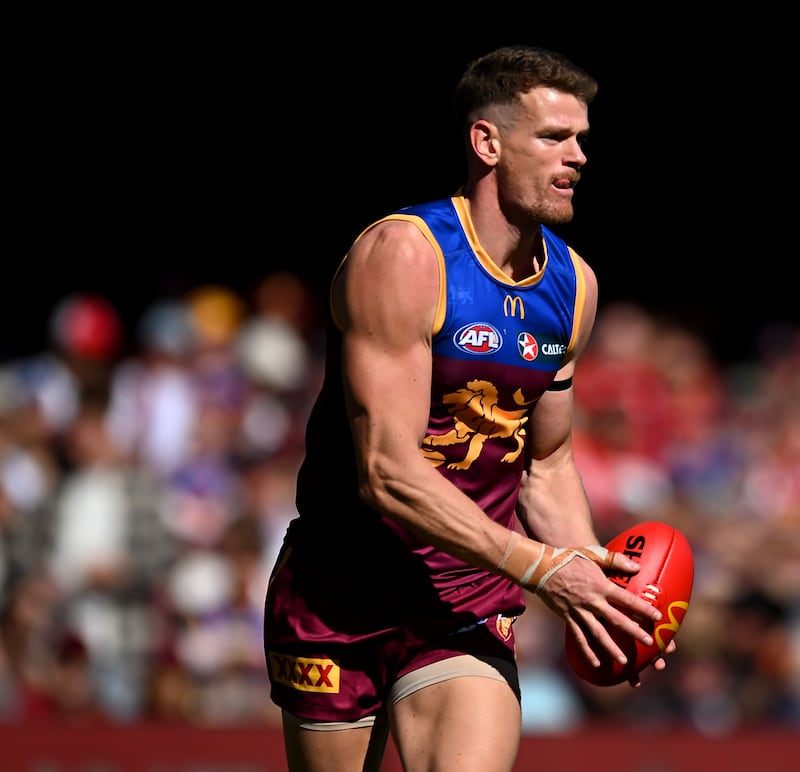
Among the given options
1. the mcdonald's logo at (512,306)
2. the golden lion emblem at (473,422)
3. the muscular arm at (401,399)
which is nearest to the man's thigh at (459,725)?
the muscular arm at (401,399)

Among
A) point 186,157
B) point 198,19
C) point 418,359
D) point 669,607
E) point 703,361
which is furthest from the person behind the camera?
point 186,157

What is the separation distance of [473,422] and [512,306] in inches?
13.2

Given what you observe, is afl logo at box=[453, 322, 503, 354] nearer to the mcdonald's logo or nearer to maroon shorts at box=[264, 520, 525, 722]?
the mcdonald's logo

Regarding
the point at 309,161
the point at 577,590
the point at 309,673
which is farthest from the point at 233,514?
the point at 309,161

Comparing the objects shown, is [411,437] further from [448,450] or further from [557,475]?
[557,475]

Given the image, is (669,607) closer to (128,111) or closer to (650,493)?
(650,493)

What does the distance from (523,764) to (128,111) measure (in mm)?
8107

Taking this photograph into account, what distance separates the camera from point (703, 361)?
10.7 m

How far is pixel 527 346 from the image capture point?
4359mm

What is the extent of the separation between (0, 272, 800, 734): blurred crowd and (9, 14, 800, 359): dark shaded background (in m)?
3.49

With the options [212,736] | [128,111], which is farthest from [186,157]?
[212,736]

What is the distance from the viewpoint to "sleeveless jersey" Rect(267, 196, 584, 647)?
14.0 feet

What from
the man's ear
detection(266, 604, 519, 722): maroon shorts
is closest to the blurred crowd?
detection(266, 604, 519, 722): maroon shorts

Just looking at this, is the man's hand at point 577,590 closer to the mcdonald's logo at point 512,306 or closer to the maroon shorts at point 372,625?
the maroon shorts at point 372,625
